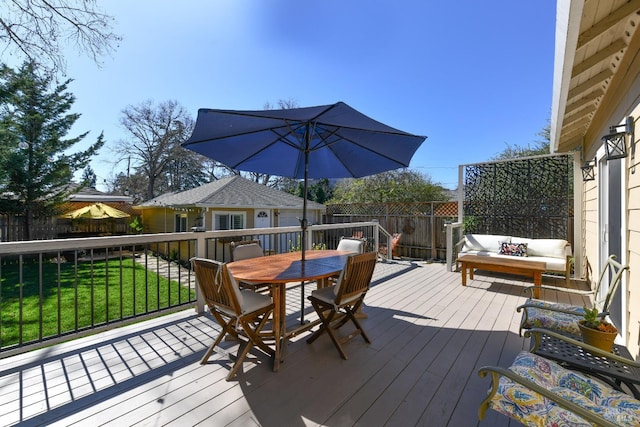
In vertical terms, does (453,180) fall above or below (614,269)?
above

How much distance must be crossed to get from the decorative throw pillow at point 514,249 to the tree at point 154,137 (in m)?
18.9

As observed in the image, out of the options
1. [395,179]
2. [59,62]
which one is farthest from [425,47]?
[59,62]

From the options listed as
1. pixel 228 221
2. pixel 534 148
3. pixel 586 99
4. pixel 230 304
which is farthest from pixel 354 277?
pixel 534 148

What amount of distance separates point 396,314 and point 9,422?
3.55m

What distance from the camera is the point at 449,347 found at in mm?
2807

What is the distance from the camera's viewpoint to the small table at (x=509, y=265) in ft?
15.0

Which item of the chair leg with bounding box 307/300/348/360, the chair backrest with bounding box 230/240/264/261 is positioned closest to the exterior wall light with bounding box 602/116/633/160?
the chair leg with bounding box 307/300/348/360

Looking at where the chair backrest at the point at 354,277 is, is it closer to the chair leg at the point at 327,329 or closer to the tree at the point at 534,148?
the chair leg at the point at 327,329

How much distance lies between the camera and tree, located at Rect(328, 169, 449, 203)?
1100 centimetres

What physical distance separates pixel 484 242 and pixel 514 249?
578 mm

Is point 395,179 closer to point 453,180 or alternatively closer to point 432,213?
point 432,213

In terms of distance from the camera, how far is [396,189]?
11.5m

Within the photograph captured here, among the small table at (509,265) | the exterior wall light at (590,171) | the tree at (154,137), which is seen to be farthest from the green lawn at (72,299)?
the tree at (154,137)

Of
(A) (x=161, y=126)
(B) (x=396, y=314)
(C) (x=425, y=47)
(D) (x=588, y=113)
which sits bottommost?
(B) (x=396, y=314)
